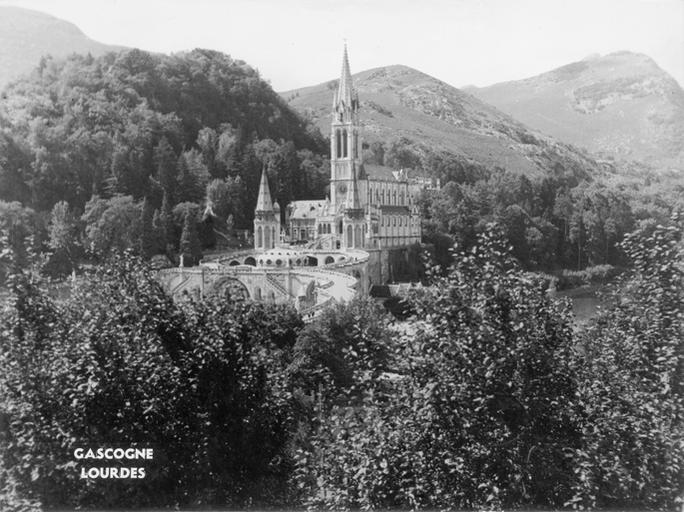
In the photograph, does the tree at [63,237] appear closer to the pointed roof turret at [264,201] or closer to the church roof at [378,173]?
the pointed roof turret at [264,201]

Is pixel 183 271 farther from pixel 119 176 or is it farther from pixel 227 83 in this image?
pixel 227 83

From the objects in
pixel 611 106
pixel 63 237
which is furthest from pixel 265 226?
pixel 611 106

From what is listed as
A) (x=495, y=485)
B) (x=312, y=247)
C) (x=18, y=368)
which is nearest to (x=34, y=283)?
(x=18, y=368)

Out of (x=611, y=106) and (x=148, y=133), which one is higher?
(x=611, y=106)

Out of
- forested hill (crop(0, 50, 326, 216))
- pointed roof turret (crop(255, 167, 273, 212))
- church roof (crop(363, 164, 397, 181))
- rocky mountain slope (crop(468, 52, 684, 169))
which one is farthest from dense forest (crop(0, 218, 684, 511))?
church roof (crop(363, 164, 397, 181))

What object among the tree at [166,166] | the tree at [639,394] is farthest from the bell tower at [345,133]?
the tree at [639,394]

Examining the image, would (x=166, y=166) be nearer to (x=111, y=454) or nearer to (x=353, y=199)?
(x=353, y=199)

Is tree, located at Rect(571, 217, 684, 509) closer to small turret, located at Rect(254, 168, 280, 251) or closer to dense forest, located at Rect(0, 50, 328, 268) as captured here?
dense forest, located at Rect(0, 50, 328, 268)
